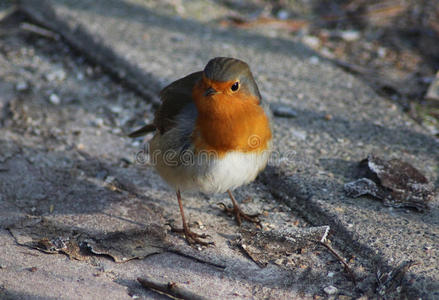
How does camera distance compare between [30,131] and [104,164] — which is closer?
[104,164]

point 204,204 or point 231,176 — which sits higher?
point 231,176

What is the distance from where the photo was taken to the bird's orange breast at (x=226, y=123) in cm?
273

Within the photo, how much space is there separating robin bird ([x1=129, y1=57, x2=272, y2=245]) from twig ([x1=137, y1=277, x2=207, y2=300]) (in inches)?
17.4

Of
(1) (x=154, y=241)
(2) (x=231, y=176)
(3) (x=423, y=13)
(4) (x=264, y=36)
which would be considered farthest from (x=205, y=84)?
(3) (x=423, y=13)

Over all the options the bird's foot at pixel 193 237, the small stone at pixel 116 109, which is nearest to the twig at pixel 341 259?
the bird's foot at pixel 193 237

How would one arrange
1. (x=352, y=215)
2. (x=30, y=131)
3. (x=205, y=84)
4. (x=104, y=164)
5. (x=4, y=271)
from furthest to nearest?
(x=30, y=131) → (x=104, y=164) → (x=352, y=215) → (x=205, y=84) → (x=4, y=271)

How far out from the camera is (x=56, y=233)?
9.58 ft

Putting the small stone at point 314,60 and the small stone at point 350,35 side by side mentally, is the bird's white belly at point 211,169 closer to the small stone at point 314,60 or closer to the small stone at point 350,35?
the small stone at point 314,60

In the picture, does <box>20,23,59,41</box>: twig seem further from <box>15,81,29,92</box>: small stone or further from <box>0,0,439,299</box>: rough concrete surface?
<box>15,81,29,92</box>: small stone

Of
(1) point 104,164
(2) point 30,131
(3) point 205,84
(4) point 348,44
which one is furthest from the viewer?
(4) point 348,44

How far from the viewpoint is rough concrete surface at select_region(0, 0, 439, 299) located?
103 inches

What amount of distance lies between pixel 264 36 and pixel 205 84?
2.58 meters

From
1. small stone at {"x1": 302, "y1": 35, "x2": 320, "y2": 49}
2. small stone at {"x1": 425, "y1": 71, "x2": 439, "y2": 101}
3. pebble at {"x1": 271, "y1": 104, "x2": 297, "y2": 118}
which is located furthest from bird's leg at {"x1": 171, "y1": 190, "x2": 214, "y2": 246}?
small stone at {"x1": 302, "y1": 35, "x2": 320, "y2": 49}

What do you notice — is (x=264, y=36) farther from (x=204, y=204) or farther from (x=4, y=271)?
(x=4, y=271)
